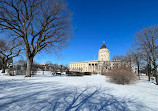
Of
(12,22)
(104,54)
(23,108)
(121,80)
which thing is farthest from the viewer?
(104,54)

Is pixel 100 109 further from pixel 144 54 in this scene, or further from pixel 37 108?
pixel 144 54

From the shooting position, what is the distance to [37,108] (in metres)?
2.90

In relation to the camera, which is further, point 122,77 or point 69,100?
point 122,77

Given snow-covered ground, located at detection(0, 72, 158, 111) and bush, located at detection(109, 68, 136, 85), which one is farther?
bush, located at detection(109, 68, 136, 85)

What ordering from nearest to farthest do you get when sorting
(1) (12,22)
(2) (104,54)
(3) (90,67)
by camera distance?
(1) (12,22)
(2) (104,54)
(3) (90,67)

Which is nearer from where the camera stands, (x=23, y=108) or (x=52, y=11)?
(x=23, y=108)

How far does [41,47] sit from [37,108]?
12566 mm

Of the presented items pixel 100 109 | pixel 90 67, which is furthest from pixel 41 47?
pixel 90 67

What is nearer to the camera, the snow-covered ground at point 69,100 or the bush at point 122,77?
the snow-covered ground at point 69,100

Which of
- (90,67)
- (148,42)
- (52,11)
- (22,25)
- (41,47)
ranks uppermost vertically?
(52,11)

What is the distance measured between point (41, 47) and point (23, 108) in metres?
12.5

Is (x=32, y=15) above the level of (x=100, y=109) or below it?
above

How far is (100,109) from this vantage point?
3213mm

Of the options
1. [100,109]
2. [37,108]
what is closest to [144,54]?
[100,109]
